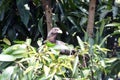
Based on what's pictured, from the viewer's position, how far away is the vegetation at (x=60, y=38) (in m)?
0.86

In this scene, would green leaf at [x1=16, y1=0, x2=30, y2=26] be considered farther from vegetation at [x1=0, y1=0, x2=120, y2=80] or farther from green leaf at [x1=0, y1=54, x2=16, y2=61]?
green leaf at [x1=0, y1=54, x2=16, y2=61]

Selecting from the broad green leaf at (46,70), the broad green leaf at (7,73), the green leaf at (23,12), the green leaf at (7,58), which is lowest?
the broad green leaf at (7,73)

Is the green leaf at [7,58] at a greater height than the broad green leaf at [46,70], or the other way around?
the green leaf at [7,58]

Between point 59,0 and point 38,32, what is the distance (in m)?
0.15

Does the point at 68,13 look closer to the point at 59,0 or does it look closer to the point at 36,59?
the point at 59,0

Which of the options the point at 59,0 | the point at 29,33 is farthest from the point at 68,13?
the point at 29,33

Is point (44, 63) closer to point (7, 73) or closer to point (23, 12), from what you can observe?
point (7, 73)

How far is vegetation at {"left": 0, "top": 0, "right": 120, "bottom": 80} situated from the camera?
86 centimetres

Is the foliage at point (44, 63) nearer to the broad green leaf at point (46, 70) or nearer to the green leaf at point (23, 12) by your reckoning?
the broad green leaf at point (46, 70)

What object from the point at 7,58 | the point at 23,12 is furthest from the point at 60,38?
the point at 7,58

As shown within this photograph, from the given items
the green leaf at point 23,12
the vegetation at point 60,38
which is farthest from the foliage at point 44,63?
the green leaf at point 23,12

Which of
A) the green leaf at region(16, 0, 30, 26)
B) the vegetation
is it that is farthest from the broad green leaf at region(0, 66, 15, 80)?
the green leaf at region(16, 0, 30, 26)

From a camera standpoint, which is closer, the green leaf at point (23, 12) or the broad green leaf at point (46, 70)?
the broad green leaf at point (46, 70)

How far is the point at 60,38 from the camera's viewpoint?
129cm
